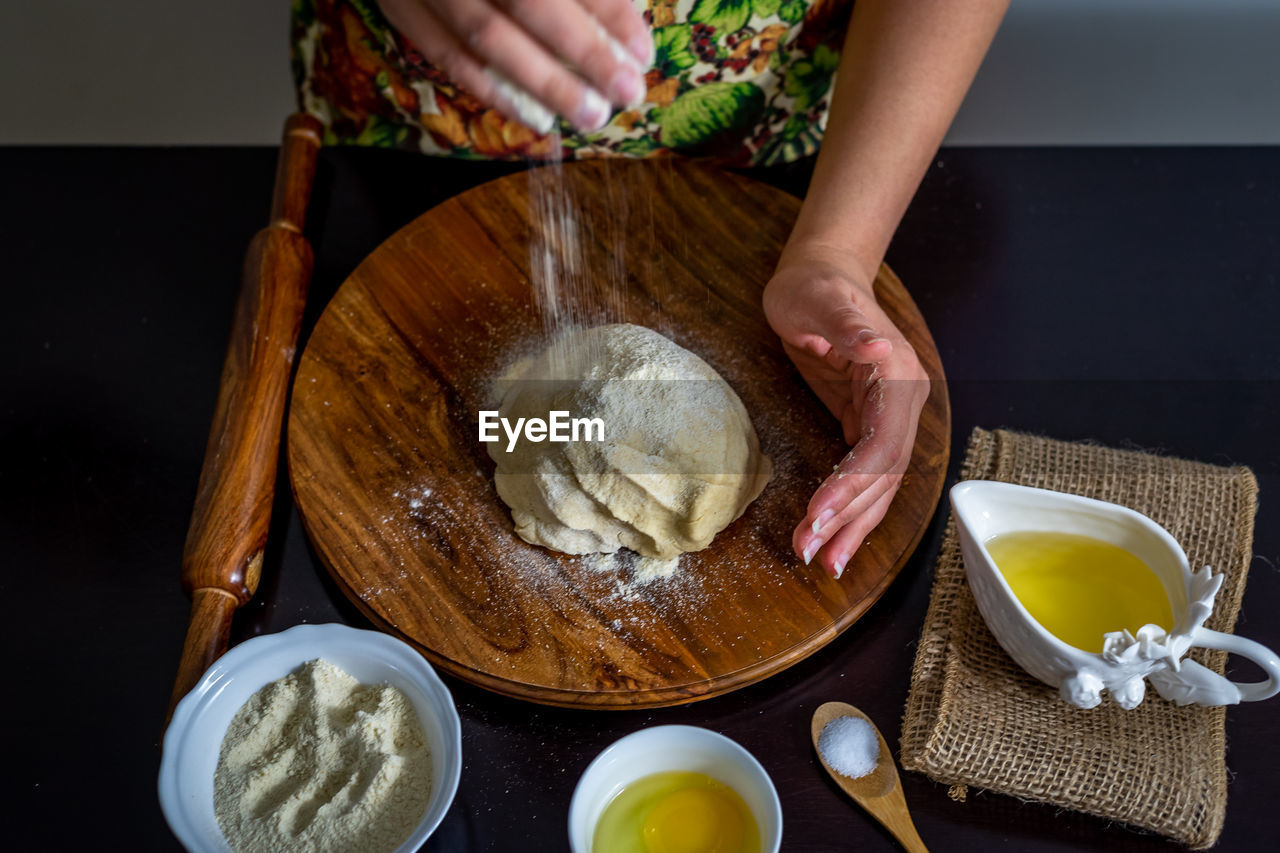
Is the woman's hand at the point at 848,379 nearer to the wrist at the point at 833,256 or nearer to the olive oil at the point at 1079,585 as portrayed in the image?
the wrist at the point at 833,256

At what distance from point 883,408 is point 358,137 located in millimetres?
816

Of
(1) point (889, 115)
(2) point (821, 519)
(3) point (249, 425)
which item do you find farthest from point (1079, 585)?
(3) point (249, 425)

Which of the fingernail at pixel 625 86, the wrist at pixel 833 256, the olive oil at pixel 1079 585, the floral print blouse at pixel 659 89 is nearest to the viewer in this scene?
the fingernail at pixel 625 86

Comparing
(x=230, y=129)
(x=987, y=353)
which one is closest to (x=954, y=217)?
(x=987, y=353)

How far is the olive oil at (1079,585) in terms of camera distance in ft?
2.90

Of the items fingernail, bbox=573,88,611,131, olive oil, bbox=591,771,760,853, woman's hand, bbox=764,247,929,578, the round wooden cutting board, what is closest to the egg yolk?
olive oil, bbox=591,771,760,853

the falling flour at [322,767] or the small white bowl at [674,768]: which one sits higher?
the falling flour at [322,767]

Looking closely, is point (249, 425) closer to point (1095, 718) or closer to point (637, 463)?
point (637, 463)

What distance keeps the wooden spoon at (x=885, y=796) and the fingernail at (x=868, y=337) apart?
36 centimetres

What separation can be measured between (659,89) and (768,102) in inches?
5.9

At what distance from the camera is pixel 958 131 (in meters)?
1.79

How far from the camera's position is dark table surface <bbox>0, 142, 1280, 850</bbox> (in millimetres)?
919

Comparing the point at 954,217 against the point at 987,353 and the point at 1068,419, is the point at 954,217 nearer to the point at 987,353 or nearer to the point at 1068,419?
the point at 987,353

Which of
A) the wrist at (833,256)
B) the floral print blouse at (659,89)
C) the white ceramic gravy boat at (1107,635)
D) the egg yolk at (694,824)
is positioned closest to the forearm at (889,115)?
the wrist at (833,256)
